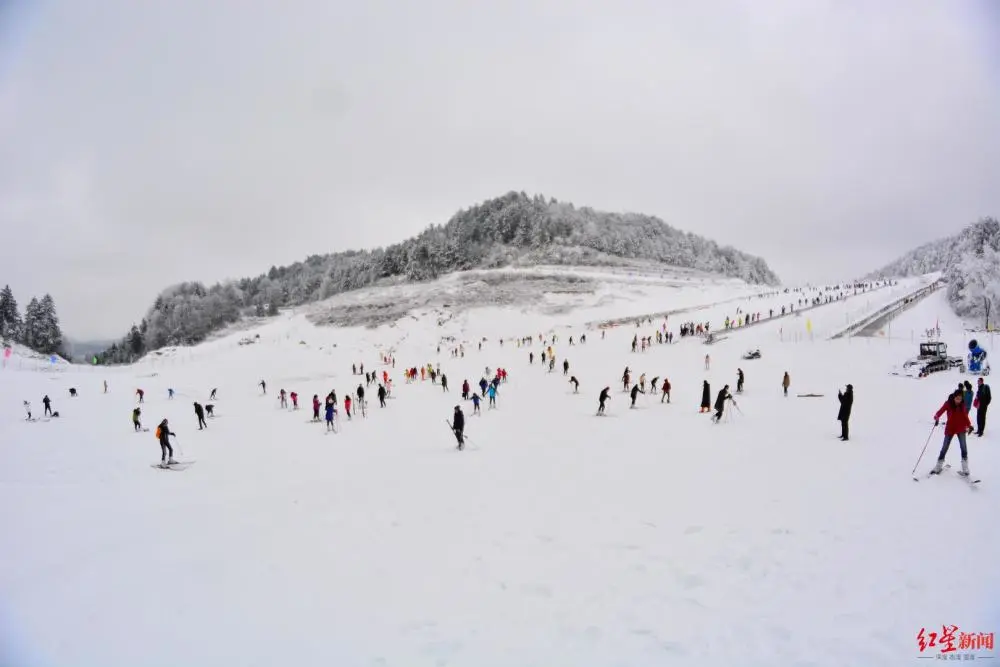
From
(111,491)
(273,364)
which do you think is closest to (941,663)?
(111,491)

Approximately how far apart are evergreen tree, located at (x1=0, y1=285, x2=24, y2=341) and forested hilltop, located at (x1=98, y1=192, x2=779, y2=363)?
890 inches

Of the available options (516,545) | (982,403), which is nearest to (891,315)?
(982,403)

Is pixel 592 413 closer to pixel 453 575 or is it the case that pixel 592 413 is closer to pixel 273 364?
pixel 453 575

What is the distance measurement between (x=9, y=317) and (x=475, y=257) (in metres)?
73.1

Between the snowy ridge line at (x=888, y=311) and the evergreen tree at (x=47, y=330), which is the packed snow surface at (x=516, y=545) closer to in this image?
the snowy ridge line at (x=888, y=311)

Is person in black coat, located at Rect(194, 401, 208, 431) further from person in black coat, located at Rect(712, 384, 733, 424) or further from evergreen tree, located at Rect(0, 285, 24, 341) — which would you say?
evergreen tree, located at Rect(0, 285, 24, 341)

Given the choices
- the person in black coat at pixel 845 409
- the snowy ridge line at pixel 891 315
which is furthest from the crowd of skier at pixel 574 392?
the snowy ridge line at pixel 891 315

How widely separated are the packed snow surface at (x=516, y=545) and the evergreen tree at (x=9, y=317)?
2130 inches

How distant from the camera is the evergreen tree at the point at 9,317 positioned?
5672 cm

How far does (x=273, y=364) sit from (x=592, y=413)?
1236 inches

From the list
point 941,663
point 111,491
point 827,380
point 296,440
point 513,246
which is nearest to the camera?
point 941,663

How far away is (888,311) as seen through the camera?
135ft

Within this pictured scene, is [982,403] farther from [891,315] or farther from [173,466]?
[891,315]

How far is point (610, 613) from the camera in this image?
A: 18.5 feet
